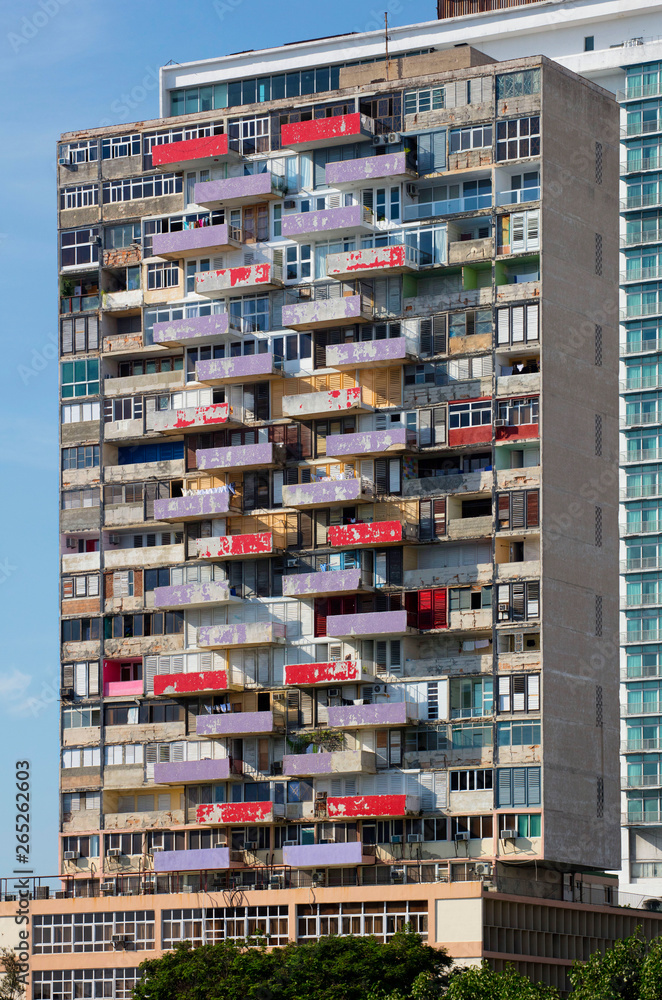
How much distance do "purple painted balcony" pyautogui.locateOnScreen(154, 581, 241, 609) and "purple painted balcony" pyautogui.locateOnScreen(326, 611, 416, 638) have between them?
6114 mm

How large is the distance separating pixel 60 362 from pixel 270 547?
1712 centimetres

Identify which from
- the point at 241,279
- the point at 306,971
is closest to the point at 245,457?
the point at 241,279

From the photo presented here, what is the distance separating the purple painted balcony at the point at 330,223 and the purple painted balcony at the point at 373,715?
22.6m

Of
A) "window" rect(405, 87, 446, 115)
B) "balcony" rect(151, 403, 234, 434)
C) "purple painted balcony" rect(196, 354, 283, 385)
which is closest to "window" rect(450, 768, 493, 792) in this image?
"balcony" rect(151, 403, 234, 434)

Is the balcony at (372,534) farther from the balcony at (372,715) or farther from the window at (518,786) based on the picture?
the window at (518,786)

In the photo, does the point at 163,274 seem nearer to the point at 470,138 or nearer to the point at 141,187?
the point at 141,187

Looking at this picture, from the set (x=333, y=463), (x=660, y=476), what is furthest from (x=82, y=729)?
(x=660, y=476)

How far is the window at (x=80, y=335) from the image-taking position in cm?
10919

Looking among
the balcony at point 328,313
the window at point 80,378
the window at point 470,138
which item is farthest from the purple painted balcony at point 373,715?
the window at point 470,138

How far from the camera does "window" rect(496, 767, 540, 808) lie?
9350 centimetres

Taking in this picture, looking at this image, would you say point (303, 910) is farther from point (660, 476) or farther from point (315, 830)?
point (660, 476)

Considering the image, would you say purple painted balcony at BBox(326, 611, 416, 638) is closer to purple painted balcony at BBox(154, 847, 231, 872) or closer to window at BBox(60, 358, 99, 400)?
purple painted balcony at BBox(154, 847, 231, 872)

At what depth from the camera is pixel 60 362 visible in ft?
360

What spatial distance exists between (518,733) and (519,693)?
177cm
